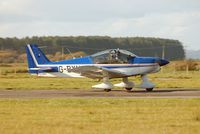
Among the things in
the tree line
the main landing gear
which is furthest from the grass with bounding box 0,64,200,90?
the tree line

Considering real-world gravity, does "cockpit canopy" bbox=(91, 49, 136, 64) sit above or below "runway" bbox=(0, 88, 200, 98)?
above

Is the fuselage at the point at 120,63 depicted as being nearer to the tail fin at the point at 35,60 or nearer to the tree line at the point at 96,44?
the tail fin at the point at 35,60

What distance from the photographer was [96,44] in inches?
7131

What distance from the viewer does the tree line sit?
170 metres

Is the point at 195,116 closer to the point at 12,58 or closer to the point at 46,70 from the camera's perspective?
the point at 46,70

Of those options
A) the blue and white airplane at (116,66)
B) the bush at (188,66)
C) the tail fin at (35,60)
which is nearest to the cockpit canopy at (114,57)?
the blue and white airplane at (116,66)

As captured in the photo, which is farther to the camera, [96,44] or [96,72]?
[96,44]

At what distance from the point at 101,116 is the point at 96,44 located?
537ft

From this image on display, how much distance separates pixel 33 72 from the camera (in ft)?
117

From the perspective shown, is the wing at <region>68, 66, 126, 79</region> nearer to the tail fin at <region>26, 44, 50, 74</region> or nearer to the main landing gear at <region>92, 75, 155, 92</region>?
the main landing gear at <region>92, 75, 155, 92</region>

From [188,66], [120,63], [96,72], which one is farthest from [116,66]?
[188,66]

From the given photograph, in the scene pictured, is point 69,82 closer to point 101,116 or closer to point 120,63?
point 120,63

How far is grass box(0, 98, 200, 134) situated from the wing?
28.6 feet

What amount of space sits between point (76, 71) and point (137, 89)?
4.22 m
